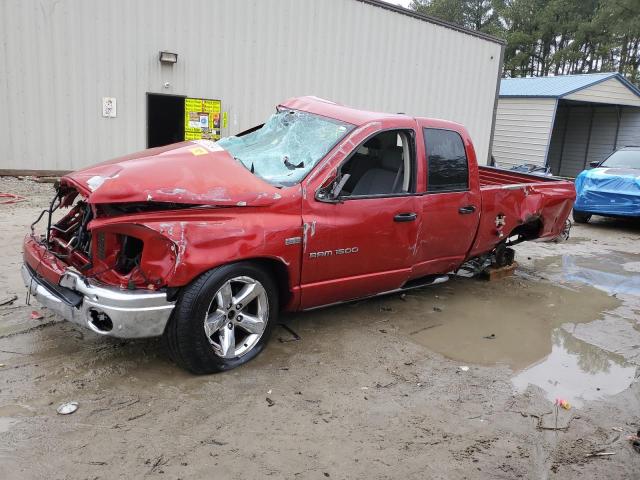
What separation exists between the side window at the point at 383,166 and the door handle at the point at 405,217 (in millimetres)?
220

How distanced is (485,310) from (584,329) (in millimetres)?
924

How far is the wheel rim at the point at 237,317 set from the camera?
355cm

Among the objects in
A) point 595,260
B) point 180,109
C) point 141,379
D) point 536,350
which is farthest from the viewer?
point 180,109

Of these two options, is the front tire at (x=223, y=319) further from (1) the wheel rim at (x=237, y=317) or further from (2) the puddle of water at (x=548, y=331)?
(2) the puddle of water at (x=548, y=331)

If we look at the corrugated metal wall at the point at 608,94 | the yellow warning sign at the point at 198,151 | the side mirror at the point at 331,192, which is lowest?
the side mirror at the point at 331,192

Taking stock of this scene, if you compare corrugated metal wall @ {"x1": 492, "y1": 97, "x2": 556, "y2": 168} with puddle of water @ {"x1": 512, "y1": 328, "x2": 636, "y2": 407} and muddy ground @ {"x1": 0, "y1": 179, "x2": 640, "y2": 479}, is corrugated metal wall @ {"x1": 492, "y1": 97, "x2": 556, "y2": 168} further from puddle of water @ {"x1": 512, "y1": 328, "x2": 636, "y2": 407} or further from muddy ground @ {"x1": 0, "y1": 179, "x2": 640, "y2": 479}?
puddle of water @ {"x1": 512, "y1": 328, "x2": 636, "y2": 407}

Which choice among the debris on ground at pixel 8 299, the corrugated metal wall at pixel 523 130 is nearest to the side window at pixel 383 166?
the debris on ground at pixel 8 299

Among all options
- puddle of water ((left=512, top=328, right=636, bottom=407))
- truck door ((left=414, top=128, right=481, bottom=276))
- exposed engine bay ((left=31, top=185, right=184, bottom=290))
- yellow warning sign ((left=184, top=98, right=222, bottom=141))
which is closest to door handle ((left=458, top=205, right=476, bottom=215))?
truck door ((left=414, top=128, right=481, bottom=276))

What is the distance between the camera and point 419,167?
15.5 feet

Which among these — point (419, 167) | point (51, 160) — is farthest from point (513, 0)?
point (419, 167)

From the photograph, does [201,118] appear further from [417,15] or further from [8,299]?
[8,299]

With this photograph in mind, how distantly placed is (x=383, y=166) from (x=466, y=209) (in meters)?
0.94

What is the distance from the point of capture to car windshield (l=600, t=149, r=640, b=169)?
11.3 metres

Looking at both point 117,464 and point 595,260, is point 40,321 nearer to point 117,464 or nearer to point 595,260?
point 117,464
